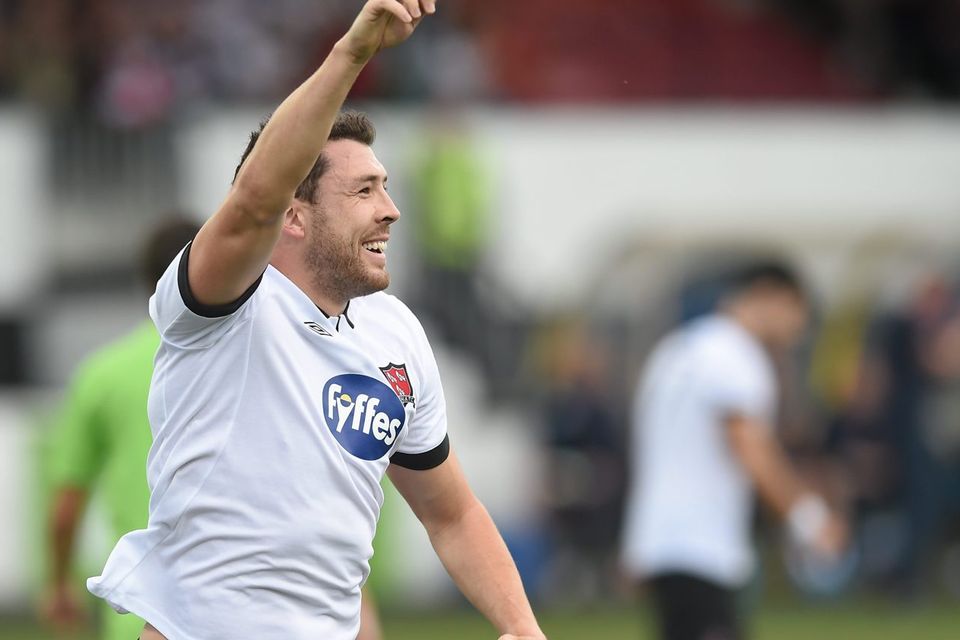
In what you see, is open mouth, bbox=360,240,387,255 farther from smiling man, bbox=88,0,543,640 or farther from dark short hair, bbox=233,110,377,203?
dark short hair, bbox=233,110,377,203

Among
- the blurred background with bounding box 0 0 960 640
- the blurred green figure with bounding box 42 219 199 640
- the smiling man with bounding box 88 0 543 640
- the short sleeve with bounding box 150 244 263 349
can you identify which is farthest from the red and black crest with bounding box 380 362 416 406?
the blurred background with bounding box 0 0 960 640

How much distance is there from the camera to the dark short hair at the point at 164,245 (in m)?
6.72

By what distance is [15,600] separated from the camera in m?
14.7

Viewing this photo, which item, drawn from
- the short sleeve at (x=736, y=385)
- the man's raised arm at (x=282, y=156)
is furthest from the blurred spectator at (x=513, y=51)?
the man's raised arm at (x=282, y=156)

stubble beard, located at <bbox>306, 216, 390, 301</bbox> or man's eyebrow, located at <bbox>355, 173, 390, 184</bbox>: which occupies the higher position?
man's eyebrow, located at <bbox>355, 173, 390, 184</bbox>

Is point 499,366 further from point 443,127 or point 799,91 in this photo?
point 799,91

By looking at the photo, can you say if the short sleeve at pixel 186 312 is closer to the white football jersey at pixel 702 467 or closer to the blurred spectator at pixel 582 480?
the white football jersey at pixel 702 467

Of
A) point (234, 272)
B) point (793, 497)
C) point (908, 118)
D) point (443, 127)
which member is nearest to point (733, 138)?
point (908, 118)

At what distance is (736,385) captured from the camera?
821 centimetres

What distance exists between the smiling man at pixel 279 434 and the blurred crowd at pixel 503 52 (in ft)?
35.8

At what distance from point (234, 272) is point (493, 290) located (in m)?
11.7

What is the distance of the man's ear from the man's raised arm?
0.46 meters

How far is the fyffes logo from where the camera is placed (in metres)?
4.61

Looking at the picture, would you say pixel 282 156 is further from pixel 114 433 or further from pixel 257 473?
pixel 114 433
